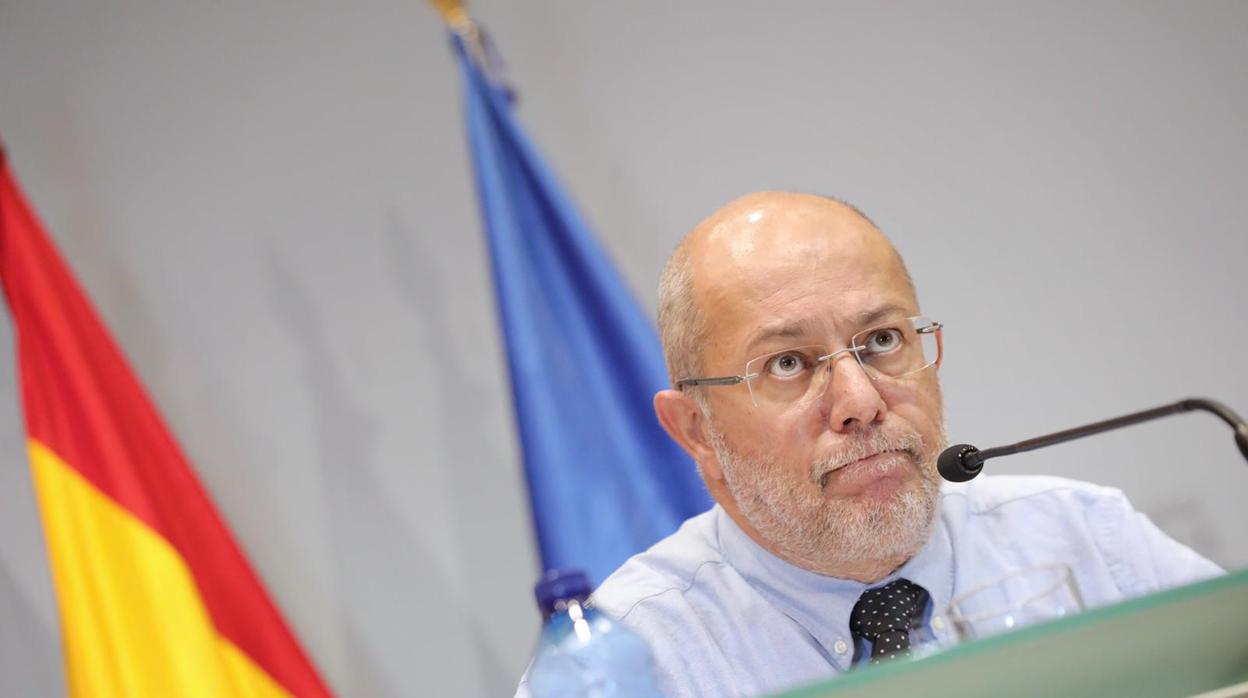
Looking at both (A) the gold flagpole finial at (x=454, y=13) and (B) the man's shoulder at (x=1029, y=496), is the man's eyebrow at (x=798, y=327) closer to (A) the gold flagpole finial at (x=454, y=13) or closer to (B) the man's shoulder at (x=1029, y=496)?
(B) the man's shoulder at (x=1029, y=496)

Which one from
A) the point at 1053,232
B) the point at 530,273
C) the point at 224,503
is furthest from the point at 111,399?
the point at 1053,232

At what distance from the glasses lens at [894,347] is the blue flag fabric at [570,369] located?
0.91m

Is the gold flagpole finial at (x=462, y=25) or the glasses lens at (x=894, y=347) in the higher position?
the gold flagpole finial at (x=462, y=25)

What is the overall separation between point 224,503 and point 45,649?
1.58ft

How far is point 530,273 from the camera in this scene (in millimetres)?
2512

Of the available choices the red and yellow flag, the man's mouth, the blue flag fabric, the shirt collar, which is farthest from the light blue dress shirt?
the red and yellow flag

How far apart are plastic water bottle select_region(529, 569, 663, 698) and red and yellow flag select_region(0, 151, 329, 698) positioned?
1234 millimetres

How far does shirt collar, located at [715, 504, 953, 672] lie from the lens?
1518mm

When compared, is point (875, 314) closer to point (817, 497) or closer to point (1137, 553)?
point (817, 497)

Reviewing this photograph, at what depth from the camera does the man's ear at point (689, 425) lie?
1.68 meters

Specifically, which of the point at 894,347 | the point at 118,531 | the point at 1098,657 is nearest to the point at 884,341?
the point at 894,347

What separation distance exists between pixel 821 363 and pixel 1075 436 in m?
0.41

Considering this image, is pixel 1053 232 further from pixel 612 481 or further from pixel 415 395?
pixel 415 395

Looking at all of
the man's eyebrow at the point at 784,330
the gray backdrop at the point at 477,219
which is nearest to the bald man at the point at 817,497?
the man's eyebrow at the point at 784,330
